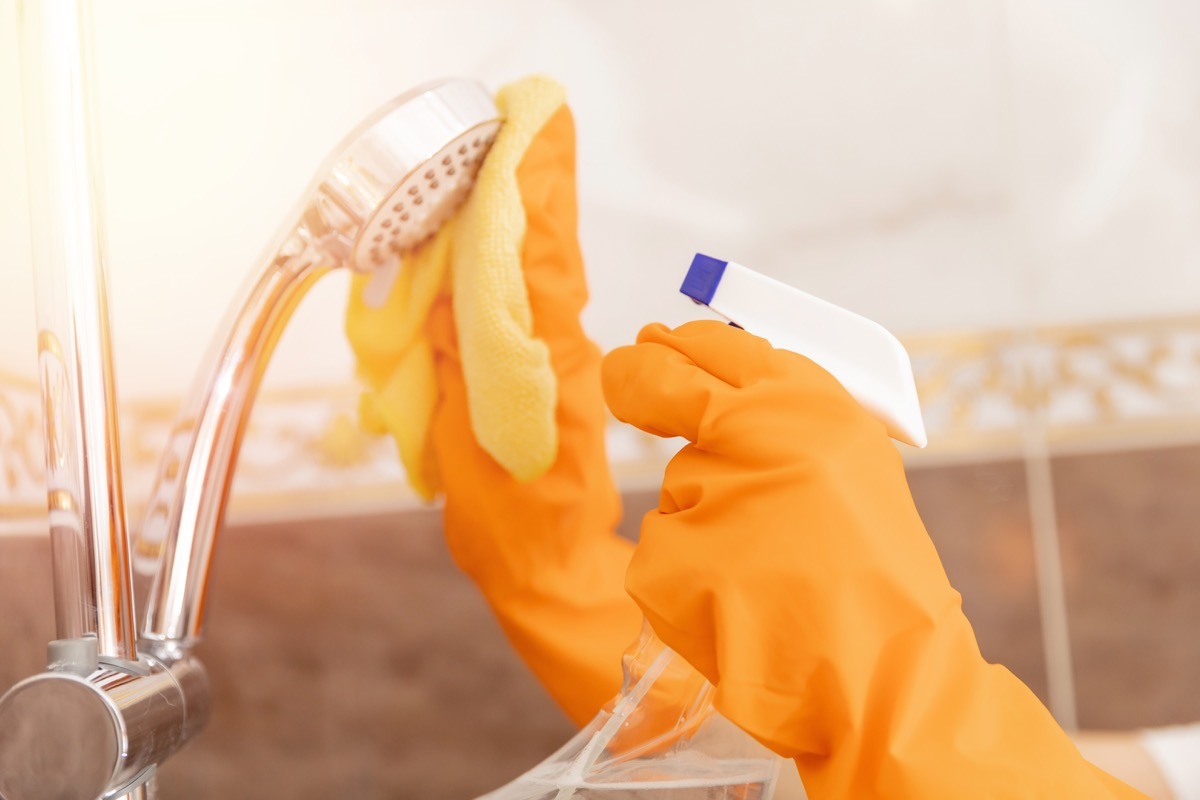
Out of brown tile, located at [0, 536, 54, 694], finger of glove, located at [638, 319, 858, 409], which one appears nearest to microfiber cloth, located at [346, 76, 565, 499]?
finger of glove, located at [638, 319, 858, 409]

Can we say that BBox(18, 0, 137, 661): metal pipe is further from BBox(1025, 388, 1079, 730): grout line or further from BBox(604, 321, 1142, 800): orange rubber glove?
BBox(1025, 388, 1079, 730): grout line

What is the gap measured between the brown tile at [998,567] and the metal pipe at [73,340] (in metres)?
0.60

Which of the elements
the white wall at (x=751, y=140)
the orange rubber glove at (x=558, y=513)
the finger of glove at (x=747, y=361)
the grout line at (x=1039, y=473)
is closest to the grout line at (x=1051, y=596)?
the grout line at (x=1039, y=473)

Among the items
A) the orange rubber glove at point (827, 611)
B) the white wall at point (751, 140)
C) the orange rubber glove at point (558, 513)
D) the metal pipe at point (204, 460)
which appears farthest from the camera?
the white wall at point (751, 140)

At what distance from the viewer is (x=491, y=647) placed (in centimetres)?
81

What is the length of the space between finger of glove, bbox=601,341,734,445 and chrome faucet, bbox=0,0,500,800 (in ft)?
0.51

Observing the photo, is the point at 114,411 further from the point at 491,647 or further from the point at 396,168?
the point at 491,647

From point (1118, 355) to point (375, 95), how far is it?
2.10 ft

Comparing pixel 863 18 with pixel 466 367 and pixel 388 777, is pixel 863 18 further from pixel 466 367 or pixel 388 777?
pixel 388 777

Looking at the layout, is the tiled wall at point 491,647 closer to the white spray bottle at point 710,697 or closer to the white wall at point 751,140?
the white wall at point 751,140

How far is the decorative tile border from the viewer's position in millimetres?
807

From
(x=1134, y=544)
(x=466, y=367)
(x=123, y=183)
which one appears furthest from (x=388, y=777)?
(x=1134, y=544)

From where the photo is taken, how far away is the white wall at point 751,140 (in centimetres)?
79

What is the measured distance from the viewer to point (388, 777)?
80cm
